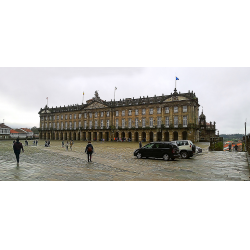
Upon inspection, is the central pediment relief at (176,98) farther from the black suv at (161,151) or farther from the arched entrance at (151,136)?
the black suv at (161,151)

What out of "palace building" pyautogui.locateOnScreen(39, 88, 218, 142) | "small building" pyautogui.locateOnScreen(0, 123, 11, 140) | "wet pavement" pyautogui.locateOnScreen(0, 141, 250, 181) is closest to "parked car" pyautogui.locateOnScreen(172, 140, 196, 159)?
"wet pavement" pyautogui.locateOnScreen(0, 141, 250, 181)

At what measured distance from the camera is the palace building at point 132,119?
41.6m

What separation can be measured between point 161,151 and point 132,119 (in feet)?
118

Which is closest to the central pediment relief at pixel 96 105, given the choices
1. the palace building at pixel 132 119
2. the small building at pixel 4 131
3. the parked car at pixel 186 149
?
the palace building at pixel 132 119

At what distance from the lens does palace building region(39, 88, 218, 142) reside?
41.6 m

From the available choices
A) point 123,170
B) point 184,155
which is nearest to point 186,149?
point 184,155

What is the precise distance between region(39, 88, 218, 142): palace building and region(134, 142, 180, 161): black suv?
22554 mm

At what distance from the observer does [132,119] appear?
158ft

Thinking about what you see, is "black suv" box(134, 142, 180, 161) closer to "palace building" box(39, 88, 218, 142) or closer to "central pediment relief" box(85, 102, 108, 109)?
"palace building" box(39, 88, 218, 142)

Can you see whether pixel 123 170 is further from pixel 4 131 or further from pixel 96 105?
pixel 4 131

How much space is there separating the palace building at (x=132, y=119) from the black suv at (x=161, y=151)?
2255 centimetres

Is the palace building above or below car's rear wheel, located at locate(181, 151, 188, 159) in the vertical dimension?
above
